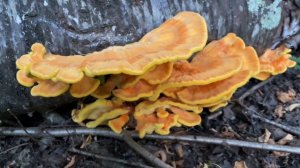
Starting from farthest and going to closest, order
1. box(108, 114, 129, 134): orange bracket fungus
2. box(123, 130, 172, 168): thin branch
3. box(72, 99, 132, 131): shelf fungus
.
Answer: box(123, 130, 172, 168): thin branch < box(108, 114, 129, 134): orange bracket fungus < box(72, 99, 132, 131): shelf fungus

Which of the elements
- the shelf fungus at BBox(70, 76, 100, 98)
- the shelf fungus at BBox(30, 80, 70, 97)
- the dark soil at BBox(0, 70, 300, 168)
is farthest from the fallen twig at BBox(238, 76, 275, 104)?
the shelf fungus at BBox(30, 80, 70, 97)

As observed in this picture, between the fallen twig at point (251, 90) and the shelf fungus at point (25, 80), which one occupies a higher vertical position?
the shelf fungus at point (25, 80)

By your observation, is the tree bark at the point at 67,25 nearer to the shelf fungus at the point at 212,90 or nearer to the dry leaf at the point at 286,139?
the shelf fungus at the point at 212,90

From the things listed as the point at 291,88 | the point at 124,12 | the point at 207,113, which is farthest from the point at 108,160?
the point at 291,88

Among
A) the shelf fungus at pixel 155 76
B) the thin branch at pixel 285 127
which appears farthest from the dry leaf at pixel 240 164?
the shelf fungus at pixel 155 76

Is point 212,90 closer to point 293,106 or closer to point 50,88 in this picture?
point 50,88

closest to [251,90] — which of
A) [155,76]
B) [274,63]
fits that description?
[274,63]

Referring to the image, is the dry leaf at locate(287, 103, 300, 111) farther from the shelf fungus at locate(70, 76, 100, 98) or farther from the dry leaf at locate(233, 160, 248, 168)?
the shelf fungus at locate(70, 76, 100, 98)
